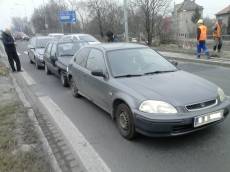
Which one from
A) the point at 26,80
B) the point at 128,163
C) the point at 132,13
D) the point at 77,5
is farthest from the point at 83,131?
the point at 77,5

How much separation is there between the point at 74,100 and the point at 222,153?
14.0ft

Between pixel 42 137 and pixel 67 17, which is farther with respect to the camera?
pixel 67 17

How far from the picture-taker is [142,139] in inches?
178

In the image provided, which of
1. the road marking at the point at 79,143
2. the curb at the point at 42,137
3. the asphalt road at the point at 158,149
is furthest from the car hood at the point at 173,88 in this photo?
the curb at the point at 42,137

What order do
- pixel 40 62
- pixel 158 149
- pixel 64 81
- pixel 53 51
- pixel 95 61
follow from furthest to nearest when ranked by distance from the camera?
pixel 40 62, pixel 53 51, pixel 64 81, pixel 95 61, pixel 158 149

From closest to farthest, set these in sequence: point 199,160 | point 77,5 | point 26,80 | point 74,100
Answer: point 199,160
point 74,100
point 26,80
point 77,5

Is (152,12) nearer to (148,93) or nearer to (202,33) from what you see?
(202,33)

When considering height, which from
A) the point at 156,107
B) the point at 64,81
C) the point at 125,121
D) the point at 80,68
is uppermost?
the point at 80,68

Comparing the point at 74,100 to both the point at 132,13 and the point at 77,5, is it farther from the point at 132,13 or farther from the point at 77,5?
the point at 77,5

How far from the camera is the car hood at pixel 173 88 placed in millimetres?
4059

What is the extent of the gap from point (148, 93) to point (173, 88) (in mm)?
425

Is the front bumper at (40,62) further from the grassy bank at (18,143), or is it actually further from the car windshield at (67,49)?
the grassy bank at (18,143)

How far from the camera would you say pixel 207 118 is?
405 centimetres

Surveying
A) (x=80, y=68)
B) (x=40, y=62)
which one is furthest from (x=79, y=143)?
(x=40, y=62)
